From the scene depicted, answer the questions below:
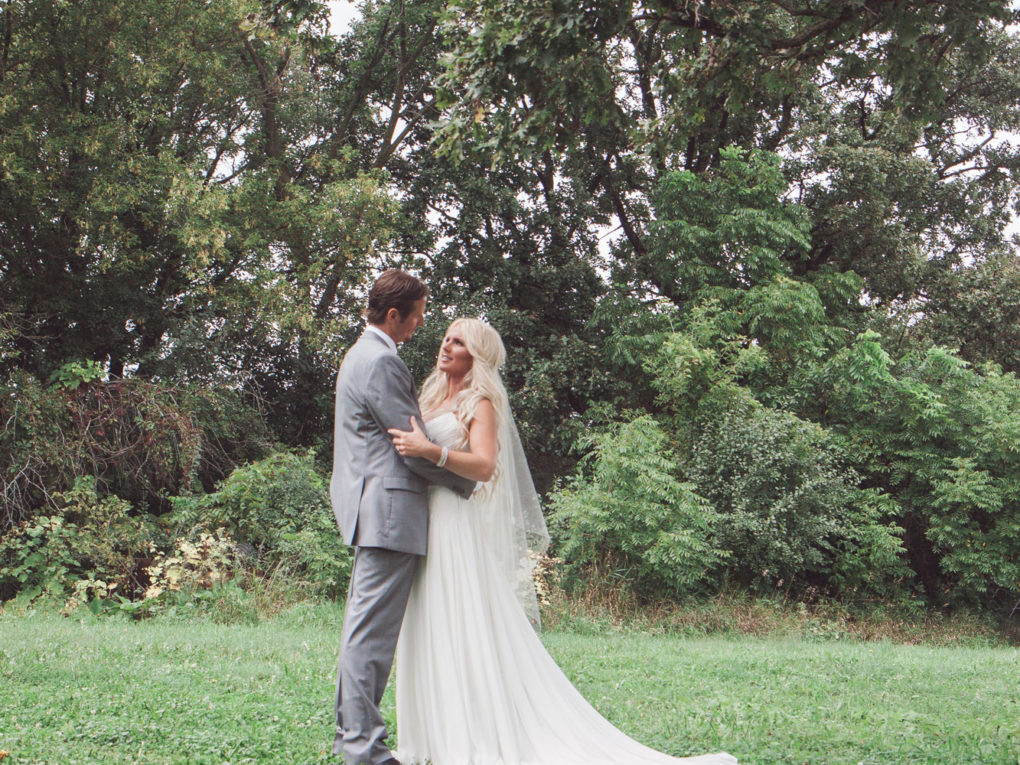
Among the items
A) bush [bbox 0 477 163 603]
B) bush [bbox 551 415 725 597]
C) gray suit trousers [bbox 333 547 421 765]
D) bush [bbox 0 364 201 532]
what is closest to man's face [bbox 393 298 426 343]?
gray suit trousers [bbox 333 547 421 765]

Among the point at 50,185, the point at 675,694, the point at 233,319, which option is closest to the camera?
the point at 675,694

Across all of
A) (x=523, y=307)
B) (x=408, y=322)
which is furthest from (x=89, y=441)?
(x=408, y=322)

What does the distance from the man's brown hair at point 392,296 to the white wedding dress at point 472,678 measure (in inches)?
21.1

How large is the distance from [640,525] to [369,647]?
922cm

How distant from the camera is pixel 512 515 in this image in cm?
464

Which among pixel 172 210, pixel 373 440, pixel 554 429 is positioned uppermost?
pixel 172 210

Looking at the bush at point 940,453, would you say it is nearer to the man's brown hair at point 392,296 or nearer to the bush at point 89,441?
the bush at point 89,441

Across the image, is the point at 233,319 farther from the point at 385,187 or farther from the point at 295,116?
the point at 295,116

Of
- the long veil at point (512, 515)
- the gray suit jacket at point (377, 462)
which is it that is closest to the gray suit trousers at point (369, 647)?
the gray suit jacket at point (377, 462)

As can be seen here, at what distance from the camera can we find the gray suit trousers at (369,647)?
386 centimetres

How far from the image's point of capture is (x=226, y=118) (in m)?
17.7

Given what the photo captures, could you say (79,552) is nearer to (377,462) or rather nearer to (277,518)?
(277,518)

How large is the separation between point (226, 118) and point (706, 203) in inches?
356

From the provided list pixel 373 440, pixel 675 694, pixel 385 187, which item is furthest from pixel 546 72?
pixel 385 187
